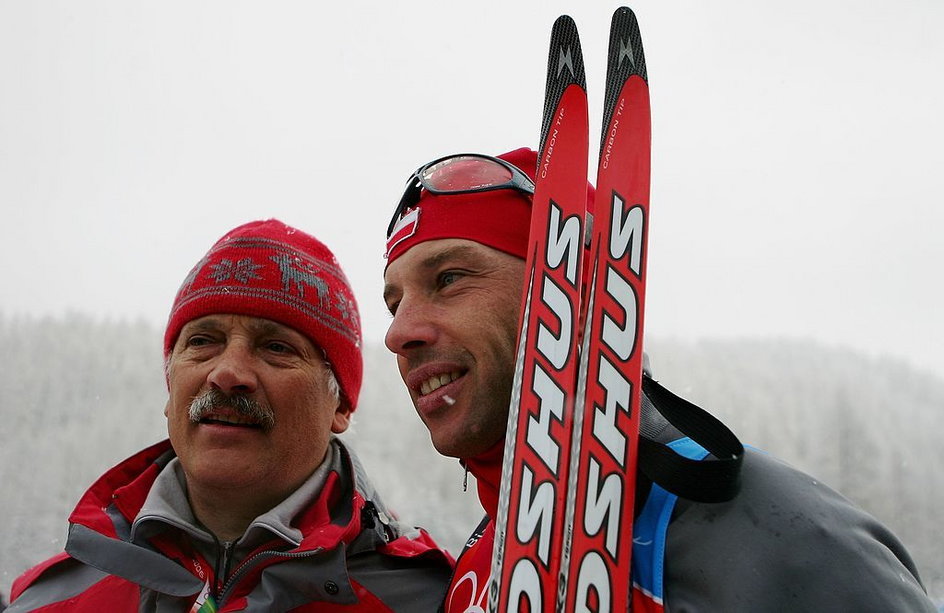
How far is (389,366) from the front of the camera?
711cm

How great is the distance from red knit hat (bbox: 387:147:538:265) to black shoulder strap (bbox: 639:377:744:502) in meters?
0.59

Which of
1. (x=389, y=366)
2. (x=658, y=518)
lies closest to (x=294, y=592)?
(x=658, y=518)

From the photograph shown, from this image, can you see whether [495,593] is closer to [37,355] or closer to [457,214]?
[457,214]

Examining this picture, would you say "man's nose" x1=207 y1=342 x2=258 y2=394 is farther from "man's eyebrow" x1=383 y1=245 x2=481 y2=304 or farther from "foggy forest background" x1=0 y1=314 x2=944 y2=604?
"foggy forest background" x1=0 y1=314 x2=944 y2=604

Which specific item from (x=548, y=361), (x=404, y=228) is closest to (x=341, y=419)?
(x=404, y=228)

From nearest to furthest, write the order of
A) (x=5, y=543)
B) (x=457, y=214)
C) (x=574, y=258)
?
(x=574, y=258), (x=457, y=214), (x=5, y=543)

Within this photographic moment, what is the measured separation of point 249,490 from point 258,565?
234 mm

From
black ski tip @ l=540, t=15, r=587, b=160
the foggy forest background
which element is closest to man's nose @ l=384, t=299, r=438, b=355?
black ski tip @ l=540, t=15, r=587, b=160

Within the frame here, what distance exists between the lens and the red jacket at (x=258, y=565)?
1.70 m

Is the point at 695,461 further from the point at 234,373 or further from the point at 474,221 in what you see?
the point at 234,373

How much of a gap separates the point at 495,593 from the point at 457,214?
0.86 m

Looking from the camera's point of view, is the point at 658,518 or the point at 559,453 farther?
the point at 559,453

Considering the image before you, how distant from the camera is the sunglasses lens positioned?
175 cm

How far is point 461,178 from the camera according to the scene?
1.79 meters
